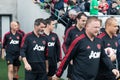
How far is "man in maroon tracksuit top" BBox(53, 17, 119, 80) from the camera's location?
712cm

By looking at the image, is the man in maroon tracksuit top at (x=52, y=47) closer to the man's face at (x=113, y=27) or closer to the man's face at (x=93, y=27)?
the man's face at (x=113, y=27)

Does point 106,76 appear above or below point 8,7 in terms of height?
above

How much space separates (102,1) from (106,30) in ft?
25.2

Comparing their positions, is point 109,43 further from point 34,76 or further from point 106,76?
point 34,76

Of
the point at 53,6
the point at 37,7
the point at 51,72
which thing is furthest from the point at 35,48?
the point at 37,7

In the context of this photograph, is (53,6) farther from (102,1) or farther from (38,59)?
(38,59)

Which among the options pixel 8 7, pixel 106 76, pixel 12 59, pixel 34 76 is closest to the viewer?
pixel 106 76

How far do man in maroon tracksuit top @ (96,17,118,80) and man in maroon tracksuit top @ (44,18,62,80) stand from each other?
2651 millimetres

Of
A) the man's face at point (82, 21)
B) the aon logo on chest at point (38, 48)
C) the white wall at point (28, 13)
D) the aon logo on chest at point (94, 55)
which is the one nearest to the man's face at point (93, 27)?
the aon logo on chest at point (94, 55)

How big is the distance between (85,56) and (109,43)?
1.03m

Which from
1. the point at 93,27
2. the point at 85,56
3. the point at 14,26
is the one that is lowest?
the point at 14,26

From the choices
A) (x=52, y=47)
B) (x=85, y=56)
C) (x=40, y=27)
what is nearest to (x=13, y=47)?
(x=52, y=47)

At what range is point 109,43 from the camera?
8.00 m

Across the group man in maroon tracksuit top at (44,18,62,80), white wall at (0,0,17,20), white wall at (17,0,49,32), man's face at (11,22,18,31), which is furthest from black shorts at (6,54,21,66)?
white wall at (0,0,17,20)
